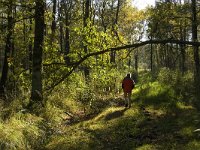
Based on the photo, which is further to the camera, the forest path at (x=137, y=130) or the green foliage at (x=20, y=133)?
the forest path at (x=137, y=130)

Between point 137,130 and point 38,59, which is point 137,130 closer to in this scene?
point 137,130

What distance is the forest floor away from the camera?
11.2 m

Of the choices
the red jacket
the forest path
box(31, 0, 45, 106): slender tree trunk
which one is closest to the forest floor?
the forest path

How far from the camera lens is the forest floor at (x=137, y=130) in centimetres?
1116

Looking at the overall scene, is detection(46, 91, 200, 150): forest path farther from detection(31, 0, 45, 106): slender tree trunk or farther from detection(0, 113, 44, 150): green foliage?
detection(31, 0, 45, 106): slender tree trunk

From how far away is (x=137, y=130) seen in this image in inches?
516

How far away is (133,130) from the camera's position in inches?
514

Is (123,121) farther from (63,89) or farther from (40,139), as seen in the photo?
(63,89)

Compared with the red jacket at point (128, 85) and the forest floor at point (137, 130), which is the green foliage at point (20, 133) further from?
the red jacket at point (128, 85)

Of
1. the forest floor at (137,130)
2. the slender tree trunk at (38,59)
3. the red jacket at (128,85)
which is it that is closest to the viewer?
the forest floor at (137,130)

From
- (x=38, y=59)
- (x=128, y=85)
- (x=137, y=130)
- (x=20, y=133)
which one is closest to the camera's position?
(x=20, y=133)

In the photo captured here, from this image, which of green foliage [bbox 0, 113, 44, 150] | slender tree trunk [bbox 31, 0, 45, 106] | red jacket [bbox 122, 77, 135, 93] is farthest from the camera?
red jacket [bbox 122, 77, 135, 93]

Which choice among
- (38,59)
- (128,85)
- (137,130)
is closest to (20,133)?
(137,130)

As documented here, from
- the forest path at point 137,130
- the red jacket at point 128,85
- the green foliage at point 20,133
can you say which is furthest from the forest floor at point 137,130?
the red jacket at point 128,85
